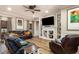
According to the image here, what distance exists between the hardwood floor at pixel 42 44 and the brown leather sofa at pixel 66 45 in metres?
0.07

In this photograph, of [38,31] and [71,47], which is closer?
[71,47]

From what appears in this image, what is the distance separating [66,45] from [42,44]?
0.44 metres

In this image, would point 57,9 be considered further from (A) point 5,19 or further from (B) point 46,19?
(A) point 5,19

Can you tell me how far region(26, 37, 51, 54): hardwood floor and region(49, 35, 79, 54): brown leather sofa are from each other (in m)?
0.07

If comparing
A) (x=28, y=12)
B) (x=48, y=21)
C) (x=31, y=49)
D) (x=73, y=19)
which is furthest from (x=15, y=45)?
(x=73, y=19)

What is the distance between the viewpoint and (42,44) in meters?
1.87

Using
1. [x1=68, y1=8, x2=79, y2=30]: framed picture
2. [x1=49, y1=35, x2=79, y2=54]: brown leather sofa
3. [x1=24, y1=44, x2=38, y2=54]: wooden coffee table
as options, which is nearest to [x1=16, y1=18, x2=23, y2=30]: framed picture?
[x1=24, y1=44, x2=38, y2=54]: wooden coffee table

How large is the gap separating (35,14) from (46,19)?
23 centimetres

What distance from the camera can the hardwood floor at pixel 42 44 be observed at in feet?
6.06

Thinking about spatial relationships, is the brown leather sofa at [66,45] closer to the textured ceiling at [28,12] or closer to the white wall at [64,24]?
the white wall at [64,24]

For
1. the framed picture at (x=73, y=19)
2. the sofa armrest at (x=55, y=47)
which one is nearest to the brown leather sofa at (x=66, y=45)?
the sofa armrest at (x=55, y=47)
